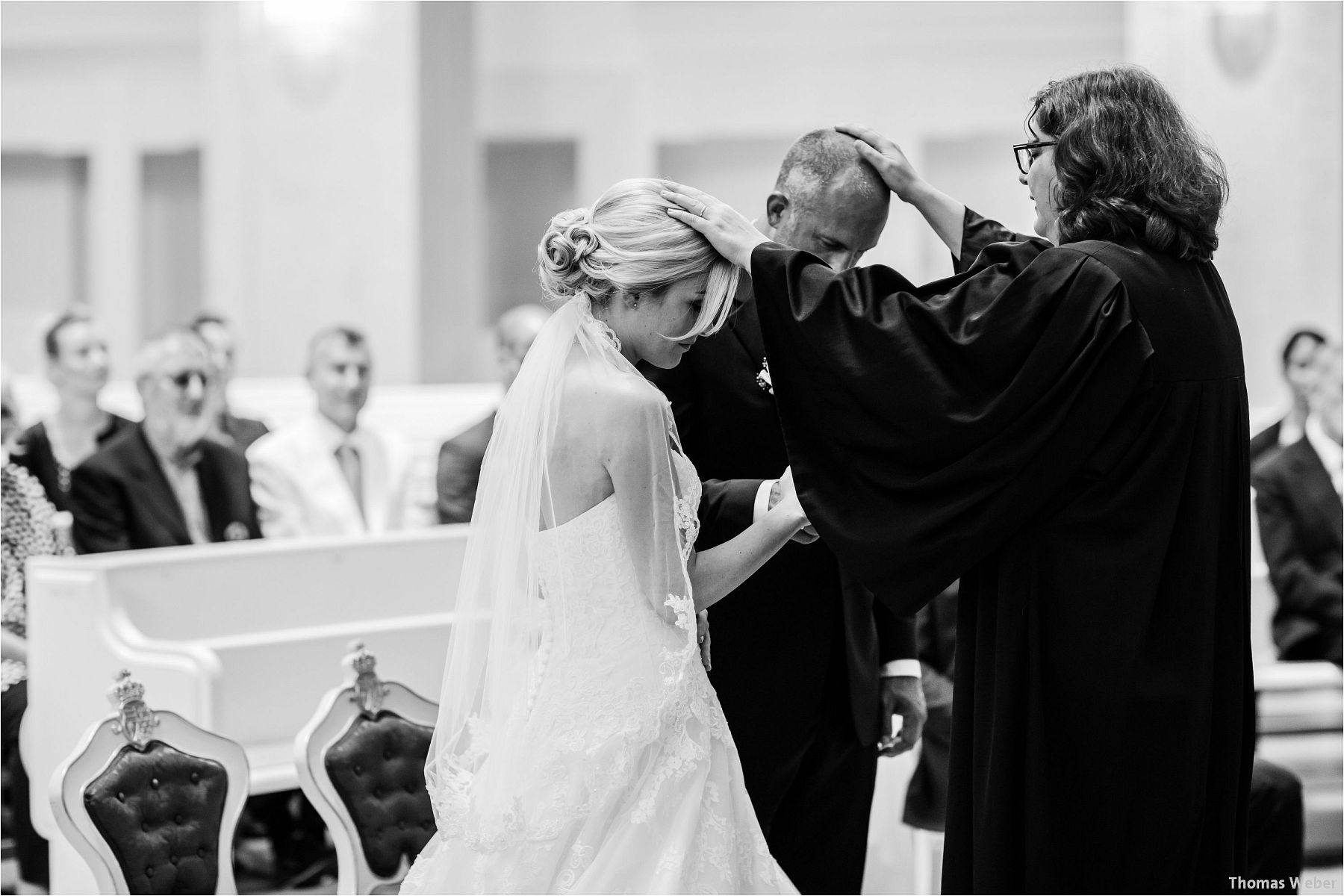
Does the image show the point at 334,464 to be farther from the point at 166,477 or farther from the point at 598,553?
the point at 598,553

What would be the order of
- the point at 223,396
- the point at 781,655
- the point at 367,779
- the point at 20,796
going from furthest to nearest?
the point at 223,396
the point at 20,796
the point at 367,779
the point at 781,655

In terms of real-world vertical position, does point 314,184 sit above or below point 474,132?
Result: below

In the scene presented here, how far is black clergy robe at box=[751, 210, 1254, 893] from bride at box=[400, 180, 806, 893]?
193 mm

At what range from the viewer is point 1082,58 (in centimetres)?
1212

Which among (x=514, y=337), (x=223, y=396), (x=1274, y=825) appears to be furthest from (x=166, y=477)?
(x=1274, y=825)

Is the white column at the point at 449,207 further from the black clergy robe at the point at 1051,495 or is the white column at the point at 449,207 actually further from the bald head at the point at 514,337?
the black clergy robe at the point at 1051,495

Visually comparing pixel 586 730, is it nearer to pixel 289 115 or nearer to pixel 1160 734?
pixel 1160 734

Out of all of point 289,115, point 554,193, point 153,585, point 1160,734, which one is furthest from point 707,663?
point 554,193

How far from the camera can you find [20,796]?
17.0 ft

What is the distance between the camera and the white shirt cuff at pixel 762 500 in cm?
275

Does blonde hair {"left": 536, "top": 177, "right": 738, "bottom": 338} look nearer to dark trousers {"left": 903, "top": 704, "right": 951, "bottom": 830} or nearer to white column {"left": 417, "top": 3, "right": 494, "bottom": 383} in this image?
dark trousers {"left": 903, "top": 704, "right": 951, "bottom": 830}

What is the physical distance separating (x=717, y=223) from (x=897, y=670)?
124cm

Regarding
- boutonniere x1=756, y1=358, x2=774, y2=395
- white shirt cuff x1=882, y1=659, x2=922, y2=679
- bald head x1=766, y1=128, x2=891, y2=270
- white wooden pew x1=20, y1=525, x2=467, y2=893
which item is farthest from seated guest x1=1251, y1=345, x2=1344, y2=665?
boutonniere x1=756, y1=358, x2=774, y2=395

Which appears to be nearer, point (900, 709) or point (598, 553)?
point (598, 553)
